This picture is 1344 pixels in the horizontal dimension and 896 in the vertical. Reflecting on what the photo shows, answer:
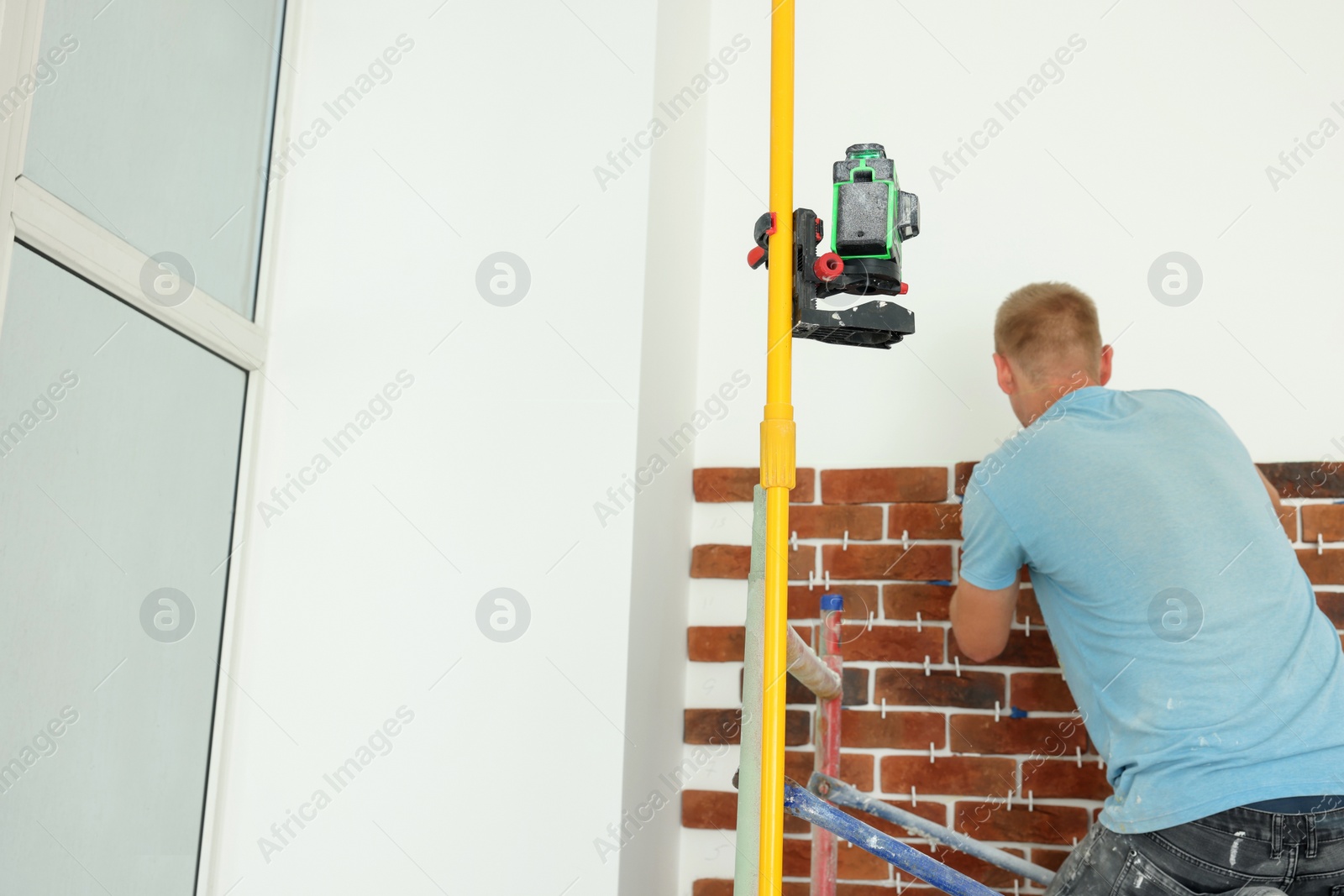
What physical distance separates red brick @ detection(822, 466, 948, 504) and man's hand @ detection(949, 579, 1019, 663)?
0.43 meters

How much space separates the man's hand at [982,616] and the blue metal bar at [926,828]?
0.29 meters

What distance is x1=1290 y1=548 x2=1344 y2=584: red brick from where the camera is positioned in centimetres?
193

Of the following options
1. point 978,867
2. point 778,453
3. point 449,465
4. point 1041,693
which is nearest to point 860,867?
point 978,867

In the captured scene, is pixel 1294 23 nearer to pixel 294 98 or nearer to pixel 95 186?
pixel 294 98

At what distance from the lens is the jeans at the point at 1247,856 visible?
125cm

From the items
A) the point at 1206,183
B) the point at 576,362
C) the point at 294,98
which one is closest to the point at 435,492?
the point at 576,362

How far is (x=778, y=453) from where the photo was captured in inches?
38.7

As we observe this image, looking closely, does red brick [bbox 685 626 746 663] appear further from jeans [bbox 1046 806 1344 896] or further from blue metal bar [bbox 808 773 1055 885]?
jeans [bbox 1046 806 1344 896]

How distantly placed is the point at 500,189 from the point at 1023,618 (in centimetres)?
131

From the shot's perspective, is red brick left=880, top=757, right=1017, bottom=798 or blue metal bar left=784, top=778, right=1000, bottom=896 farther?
red brick left=880, top=757, right=1017, bottom=798

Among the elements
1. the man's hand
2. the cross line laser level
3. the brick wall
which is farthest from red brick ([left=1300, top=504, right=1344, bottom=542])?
the cross line laser level

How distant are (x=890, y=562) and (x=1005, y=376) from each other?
18.8 inches

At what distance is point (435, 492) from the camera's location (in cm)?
178

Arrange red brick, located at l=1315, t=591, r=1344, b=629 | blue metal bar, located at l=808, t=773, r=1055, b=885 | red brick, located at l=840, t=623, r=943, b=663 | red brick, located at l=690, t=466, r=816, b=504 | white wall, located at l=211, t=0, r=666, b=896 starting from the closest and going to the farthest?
1. blue metal bar, located at l=808, t=773, r=1055, b=885
2. white wall, located at l=211, t=0, r=666, b=896
3. red brick, located at l=1315, t=591, r=1344, b=629
4. red brick, located at l=840, t=623, r=943, b=663
5. red brick, located at l=690, t=466, r=816, b=504
